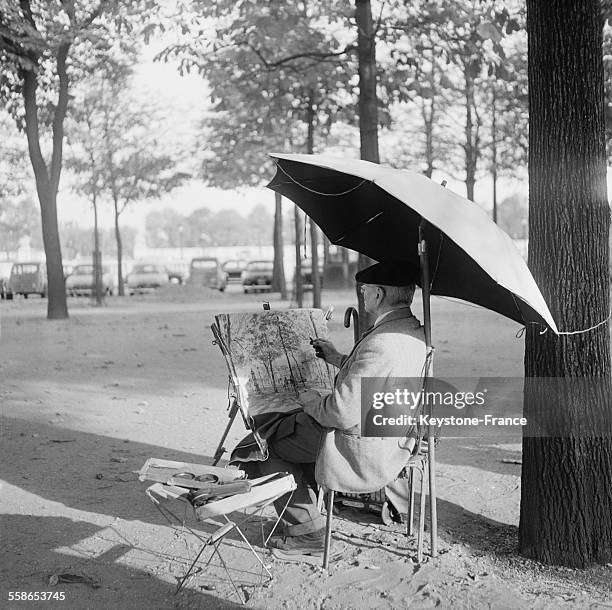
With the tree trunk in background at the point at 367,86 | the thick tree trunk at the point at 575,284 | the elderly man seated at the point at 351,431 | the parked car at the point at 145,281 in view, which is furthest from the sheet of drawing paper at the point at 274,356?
the parked car at the point at 145,281

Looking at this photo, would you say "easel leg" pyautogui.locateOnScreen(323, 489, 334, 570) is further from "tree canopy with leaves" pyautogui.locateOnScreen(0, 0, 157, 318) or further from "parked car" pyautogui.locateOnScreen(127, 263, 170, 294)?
"parked car" pyautogui.locateOnScreen(127, 263, 170, 294)

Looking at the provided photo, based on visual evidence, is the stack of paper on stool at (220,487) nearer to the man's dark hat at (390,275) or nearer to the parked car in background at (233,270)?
the man's dark hat at (390,275)

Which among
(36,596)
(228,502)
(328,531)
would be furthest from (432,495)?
(36,596)

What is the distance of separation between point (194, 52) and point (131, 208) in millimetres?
19527

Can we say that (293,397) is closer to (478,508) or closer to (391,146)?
(478,508)

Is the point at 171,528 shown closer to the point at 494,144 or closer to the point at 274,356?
the point at 274,356

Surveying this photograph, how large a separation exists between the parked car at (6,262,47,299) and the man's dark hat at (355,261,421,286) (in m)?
30.6

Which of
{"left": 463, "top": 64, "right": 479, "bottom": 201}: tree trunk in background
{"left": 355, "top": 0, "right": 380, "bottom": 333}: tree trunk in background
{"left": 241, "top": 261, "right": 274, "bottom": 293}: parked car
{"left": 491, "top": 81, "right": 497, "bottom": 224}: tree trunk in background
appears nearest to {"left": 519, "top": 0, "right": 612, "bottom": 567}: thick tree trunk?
{"left": 355, "top": 0, "right": 380, "bottom": 333}: tree trunk in background

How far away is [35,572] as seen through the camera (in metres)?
4.25

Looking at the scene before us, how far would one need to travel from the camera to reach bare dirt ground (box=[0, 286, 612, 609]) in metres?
4.04

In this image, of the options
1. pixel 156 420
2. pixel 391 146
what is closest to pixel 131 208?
pixel 391 146

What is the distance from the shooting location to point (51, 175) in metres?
18.8

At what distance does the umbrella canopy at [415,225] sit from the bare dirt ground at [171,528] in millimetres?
1322

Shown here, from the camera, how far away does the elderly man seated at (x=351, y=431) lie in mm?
4102
